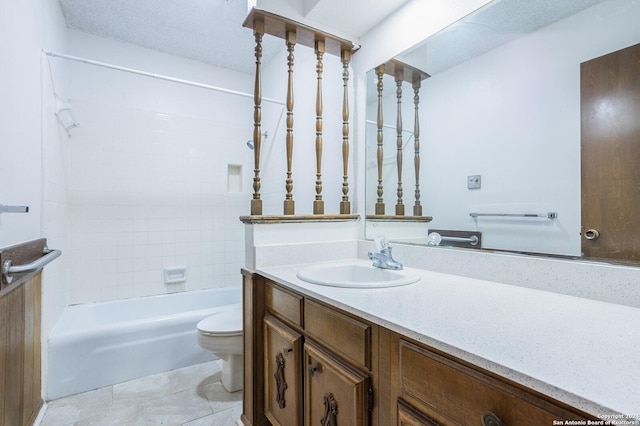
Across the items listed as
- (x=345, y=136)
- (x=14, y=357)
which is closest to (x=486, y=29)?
(x=345, y=136)

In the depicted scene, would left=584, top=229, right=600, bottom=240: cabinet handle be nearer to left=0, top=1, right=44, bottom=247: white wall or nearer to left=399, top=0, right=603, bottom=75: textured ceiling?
left=399, top=0, right=603, bottom=75: textured ceiling

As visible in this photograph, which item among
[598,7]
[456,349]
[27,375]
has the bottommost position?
[27,375]

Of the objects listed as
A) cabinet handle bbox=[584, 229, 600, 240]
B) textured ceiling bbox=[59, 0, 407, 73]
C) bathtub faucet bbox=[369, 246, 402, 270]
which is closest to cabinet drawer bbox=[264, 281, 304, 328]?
bathtub faucet bbox=[369, 246, 402, 270]

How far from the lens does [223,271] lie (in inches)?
118

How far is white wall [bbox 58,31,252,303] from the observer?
245cm

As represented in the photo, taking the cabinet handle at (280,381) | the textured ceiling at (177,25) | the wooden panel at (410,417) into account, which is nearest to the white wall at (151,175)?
the textured ceiling at (177,25)

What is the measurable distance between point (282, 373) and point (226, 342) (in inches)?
27.2

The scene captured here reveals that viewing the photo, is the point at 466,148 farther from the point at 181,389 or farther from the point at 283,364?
the point at 181,389

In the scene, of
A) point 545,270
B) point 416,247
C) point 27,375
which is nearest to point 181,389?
point 27,375

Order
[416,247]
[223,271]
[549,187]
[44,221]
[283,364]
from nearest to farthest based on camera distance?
[549,187]
[283,364]
[416,247]
[44,221]
[223,271]

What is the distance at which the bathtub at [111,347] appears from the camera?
180 cm

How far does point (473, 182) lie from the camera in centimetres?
125

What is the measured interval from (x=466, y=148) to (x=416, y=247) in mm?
473

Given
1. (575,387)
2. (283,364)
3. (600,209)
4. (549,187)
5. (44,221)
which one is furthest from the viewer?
(44,221)
